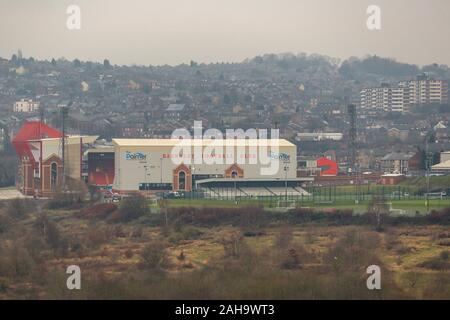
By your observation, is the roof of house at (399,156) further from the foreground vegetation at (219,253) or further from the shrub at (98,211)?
the shrub at (98,211)

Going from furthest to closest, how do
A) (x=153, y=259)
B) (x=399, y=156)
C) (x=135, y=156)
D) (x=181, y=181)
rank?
(x=399, y=156) < (x=181, y=181) < (x=135, y=156) < (x=153, y=259)

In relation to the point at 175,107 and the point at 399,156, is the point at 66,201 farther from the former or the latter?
the point at 175,107

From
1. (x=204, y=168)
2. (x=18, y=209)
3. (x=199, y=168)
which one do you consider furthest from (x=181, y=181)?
(x=18, y=209)

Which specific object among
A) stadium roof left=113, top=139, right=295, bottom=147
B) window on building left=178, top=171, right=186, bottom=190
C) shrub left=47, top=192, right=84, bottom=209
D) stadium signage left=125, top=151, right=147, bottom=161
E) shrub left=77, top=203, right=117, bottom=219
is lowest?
shrub left=77, top=203, right=117, bottom=219

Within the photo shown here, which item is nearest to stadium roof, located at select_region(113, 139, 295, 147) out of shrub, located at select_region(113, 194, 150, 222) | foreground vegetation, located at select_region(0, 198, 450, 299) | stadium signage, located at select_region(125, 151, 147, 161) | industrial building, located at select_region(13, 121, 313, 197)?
industrial building, located at select_region(13, 121, 313, 197)

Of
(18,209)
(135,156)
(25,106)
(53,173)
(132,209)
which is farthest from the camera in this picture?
(25,106)

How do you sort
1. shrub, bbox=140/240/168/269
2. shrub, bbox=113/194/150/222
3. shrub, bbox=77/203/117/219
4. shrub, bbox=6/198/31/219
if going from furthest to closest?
shrub, bbox=77/203/117/219, shrub, bbox=6/198/31/219, shrub, bbox=113/194/150/222, shrub, bbox=140/240/168/269

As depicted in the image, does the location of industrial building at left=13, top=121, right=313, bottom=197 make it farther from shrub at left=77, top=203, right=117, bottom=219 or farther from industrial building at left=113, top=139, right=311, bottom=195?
shrub at left=77, top=203, right=117, bottom=219

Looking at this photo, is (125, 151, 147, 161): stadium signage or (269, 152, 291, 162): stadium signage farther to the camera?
(269, 152, 291, 162): stadium signage

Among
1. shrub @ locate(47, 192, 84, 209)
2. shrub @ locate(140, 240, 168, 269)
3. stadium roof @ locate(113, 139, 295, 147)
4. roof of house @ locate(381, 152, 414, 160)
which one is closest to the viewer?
shrub @ locate(140, 240, 168, 269)
